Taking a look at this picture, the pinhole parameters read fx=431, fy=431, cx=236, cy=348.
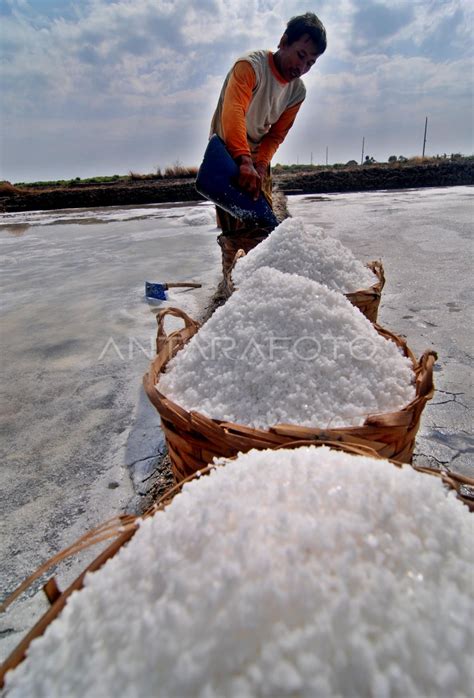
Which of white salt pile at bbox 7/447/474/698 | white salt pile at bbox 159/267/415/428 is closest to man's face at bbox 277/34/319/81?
white salt pile at bbox 159/267/415/428

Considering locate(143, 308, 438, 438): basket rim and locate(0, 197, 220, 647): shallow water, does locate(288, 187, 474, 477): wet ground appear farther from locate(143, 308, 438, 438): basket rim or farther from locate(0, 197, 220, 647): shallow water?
locate(0, 197, 220, 647): shallow water

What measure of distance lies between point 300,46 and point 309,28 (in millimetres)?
85

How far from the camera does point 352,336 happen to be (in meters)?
0.87

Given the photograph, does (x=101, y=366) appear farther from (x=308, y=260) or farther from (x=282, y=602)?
(x=282, y=602)

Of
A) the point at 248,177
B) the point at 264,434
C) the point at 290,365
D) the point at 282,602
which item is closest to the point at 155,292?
the point at 248,177

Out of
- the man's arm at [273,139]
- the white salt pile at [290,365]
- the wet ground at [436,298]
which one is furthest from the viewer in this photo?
the man's arm at [273,139]

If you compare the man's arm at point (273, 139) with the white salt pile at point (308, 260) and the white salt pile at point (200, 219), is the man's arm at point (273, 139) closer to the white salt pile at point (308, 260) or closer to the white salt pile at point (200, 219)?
the white salt pile at point (308, 260)

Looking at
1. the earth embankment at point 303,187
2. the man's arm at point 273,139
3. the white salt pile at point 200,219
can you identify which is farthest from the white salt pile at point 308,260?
the earth embankment at point 303,187

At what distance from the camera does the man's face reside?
69.9 inches

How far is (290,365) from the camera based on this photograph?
2.62 ft

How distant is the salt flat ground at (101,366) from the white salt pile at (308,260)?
366 mm

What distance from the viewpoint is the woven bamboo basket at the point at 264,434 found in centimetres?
60

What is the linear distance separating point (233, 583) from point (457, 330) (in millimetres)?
1470

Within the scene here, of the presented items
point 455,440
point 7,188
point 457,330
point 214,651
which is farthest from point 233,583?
point 7,188
